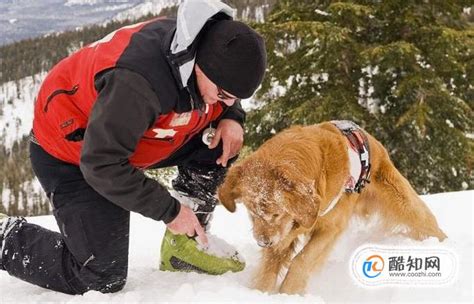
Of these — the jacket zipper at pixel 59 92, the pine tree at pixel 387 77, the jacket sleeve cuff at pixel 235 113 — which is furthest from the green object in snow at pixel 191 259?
the pine tree at pixel 387 77

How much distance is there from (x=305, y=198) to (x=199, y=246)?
106 cm

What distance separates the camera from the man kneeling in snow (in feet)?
9.36

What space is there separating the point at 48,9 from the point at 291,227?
203010 mm

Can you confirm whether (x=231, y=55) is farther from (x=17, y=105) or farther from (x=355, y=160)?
(x=17, y=105)

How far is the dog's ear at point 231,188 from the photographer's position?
134 inches

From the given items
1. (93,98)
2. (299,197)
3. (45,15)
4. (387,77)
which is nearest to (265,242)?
(299,197)

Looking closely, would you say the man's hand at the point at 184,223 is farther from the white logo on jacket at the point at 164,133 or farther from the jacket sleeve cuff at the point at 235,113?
the jacket sleeve cuff at the point at 235,113

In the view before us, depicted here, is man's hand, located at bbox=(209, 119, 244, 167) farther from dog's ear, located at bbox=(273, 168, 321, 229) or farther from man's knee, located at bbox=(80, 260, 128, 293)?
man's knee, located at bbox=(80, 260, 128, 293)

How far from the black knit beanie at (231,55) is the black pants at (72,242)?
1.21 m

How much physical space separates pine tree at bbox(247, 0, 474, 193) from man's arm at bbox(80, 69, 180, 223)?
360 inches

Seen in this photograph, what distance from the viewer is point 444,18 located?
515 inches

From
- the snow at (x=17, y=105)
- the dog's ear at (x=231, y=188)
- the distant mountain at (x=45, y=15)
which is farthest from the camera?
the distant mountain at (x=45, y=15)

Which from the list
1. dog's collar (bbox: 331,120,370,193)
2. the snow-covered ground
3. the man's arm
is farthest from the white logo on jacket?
dog's collar (bbox: 331,120,370,193)

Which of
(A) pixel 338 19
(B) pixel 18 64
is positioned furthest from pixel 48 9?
(A) pixel 338 19
